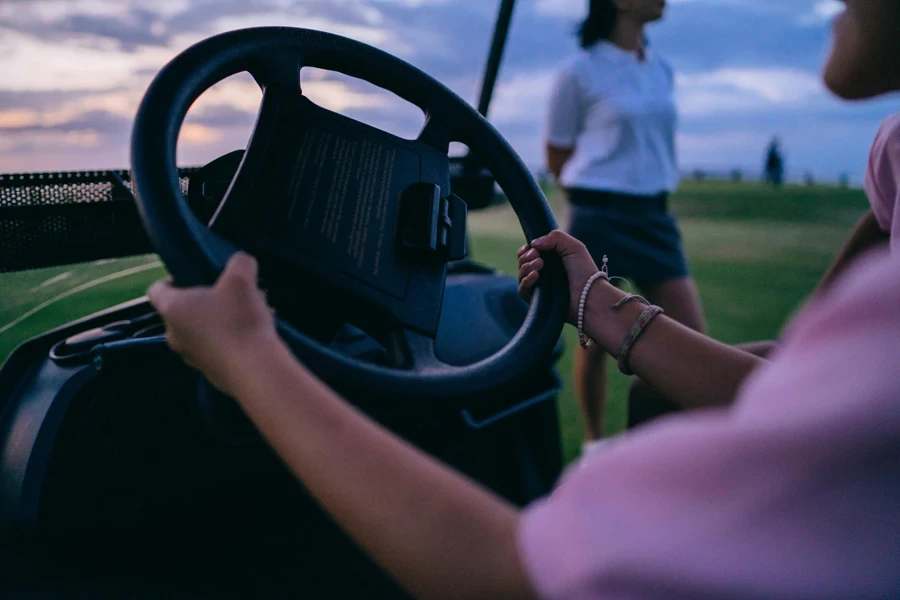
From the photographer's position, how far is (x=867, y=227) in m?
1.35

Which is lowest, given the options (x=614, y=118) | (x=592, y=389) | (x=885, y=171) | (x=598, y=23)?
(x=592, y=389)

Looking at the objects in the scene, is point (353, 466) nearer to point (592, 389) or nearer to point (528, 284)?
point (528, 284)

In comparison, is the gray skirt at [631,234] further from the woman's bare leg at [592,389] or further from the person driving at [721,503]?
the person driving at [721,503]

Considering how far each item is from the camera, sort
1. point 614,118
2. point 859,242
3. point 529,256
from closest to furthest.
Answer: point 529,256
point 859,242
point 614,118

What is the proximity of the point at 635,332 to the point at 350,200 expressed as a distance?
38 centimetres

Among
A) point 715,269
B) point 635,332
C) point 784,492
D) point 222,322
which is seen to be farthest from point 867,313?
point 715,269

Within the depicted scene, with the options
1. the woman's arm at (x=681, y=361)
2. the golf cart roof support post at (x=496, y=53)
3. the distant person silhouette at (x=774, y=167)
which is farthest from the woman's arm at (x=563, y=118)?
the distant person silhouette at (x=774, y=167)

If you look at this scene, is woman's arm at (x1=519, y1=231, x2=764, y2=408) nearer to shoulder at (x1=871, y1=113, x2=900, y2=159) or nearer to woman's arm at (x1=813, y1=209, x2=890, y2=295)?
shoulder at (x1=871, y1=113, x2=900, y2=159)

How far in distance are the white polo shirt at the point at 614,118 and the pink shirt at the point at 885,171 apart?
96 centimetres

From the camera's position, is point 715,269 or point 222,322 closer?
point 222,322

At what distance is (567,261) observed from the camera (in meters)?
0.96

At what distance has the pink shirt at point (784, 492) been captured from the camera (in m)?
0.36

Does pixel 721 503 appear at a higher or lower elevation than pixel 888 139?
lower

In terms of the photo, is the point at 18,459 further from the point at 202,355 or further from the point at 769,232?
the point at 769,232
